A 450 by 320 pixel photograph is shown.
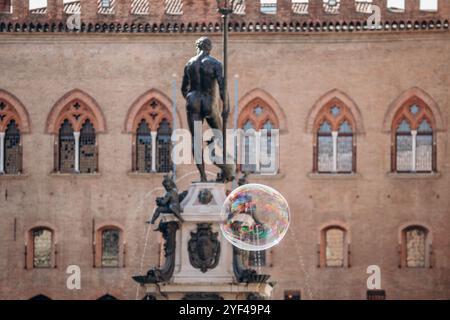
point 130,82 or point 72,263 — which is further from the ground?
point 130,82

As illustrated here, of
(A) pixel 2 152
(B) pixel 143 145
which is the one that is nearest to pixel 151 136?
(B) pixel 143 145

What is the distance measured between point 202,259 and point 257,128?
867 inches

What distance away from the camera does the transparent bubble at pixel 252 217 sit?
104 feet

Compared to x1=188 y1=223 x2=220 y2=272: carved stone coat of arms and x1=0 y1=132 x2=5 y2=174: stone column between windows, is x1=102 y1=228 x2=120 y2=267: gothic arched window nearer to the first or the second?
x1=0 y1=132 x2=5 y2=174: stone column between windows

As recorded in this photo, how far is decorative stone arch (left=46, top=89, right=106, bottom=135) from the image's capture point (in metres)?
54.1

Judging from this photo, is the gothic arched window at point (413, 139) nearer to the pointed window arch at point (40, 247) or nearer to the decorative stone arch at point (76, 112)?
the decorative stone arch at point (76, 112)

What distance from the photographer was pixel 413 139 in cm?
5341

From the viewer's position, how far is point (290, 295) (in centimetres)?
5294

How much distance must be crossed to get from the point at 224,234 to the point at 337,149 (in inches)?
873

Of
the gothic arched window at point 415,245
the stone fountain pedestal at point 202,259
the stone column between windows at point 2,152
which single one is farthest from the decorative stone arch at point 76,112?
the stone fountain pedestal at point 202,259

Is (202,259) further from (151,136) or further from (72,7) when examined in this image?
(72,7)

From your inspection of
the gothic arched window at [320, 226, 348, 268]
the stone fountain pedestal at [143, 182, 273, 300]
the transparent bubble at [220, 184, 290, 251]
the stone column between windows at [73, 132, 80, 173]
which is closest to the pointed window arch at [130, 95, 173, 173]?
the stone column between windows at [73, 132, 80, 173]
